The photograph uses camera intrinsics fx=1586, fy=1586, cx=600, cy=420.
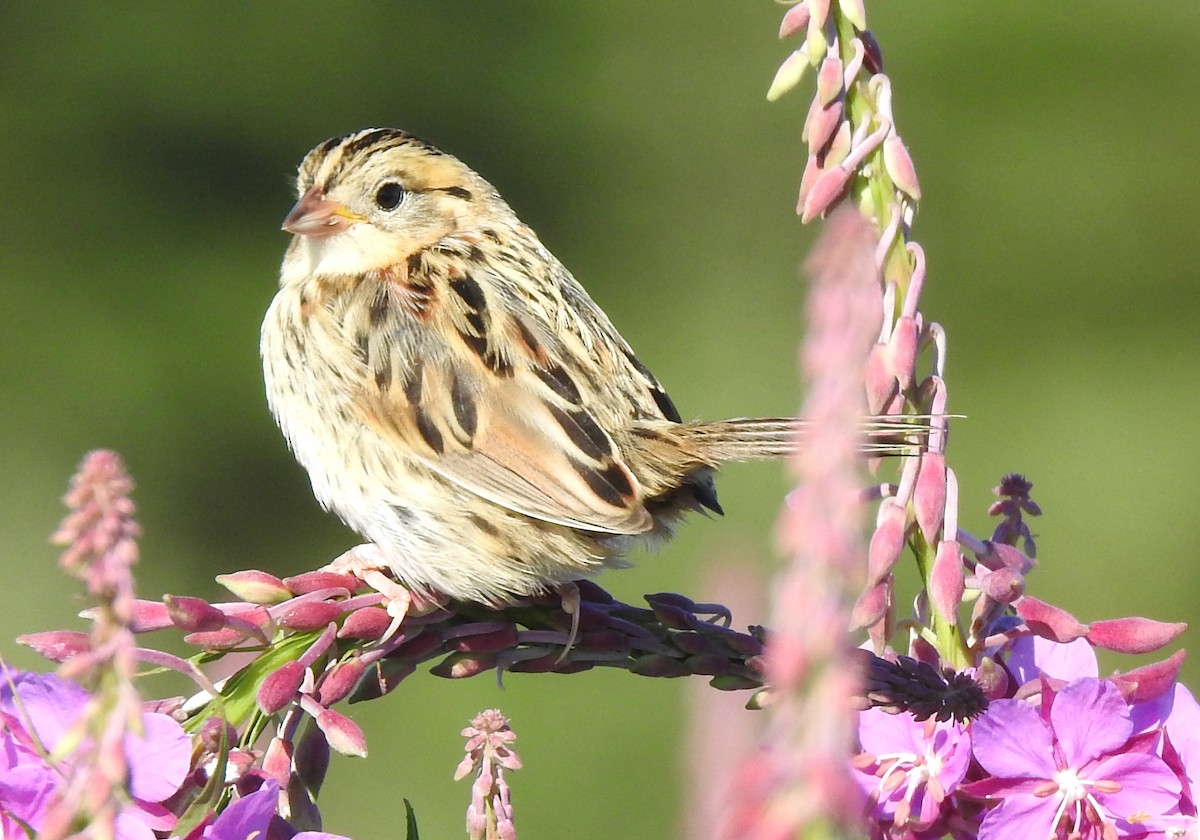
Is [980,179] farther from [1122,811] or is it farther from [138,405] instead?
[1122,811]

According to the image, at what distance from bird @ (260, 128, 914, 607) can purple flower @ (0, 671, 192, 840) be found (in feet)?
2.16

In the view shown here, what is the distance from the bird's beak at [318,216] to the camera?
213cm

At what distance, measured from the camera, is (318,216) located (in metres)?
2.16

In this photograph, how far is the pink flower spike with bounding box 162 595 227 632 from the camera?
955 millimetres

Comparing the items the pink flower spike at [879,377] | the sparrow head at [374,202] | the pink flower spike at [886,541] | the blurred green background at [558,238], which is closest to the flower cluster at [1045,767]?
the pink flower spike at [886,541]

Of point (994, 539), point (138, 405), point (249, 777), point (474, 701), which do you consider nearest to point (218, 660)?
point (249, 777)

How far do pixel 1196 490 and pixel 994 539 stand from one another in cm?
519

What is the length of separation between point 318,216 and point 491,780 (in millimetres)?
1305

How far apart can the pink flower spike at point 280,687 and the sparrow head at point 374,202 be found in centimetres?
116

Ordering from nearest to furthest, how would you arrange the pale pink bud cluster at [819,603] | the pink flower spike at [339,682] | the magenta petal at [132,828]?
the pale pink bud cluster at [819,603]
the magenta petal at [132,828]
the pink flower spike at [339,682]

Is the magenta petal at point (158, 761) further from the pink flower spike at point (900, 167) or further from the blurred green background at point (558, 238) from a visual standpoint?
the blurred green background at point (558, 238)

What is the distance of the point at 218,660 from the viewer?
1.11 m

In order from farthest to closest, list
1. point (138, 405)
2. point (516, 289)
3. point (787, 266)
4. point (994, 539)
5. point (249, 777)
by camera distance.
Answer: point (787, 266), point (138, 405), point (516, 289), point (994, 539), point (249, 777)

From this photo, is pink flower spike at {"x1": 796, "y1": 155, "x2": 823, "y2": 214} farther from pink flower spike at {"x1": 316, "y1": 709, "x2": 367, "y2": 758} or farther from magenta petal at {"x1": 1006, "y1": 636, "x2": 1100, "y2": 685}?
pink flower spike at {"x1": 316, "y1": 709, "x2": 367, "y2": 758}
